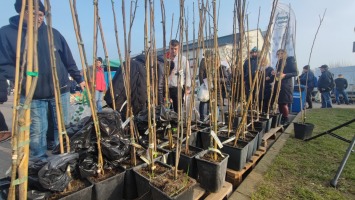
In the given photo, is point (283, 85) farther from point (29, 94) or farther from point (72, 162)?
point (29, 94)

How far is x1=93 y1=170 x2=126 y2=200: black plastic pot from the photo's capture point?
1229 mm

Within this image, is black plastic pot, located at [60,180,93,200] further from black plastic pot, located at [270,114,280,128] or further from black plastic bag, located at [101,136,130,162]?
black plastic pot, located at [270,114,280,128]

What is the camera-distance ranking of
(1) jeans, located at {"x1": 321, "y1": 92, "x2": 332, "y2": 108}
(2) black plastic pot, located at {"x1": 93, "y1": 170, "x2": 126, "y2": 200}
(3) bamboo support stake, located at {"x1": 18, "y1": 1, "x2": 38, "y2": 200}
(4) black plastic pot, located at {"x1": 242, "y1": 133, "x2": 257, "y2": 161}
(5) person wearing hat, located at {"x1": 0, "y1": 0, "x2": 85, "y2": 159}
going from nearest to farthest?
1. (3) bamboo support stake, located at {"x1": 18, "y1": 1, "x2": 38, "y2": 200}
2. (2) black plastic pot, located at {"x1": 93, "y1": 170, "x2": 126, "y2": 200}
3. (5) person wearing hat, located at {"x1": 0, "y1": 0, "x2": 85, "y2": 159}
4. (4) black plastic pot, located at {"x1": 242, "y1": 133, "x2": 257, "y2": 161}
5. (1) jeans, located at {"x1": 321, "y1": 92, "x2": 332, "y2": 108}

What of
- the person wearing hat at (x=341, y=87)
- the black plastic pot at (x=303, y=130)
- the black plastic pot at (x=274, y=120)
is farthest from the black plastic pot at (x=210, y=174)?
the person wearing hat at (x=341, y=87)

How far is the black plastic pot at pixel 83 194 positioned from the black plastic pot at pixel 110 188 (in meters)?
0.04

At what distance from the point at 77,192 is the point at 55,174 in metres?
0.16

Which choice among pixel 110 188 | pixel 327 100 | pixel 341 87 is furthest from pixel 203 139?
pixel 341 87

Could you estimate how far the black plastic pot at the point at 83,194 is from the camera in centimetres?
110

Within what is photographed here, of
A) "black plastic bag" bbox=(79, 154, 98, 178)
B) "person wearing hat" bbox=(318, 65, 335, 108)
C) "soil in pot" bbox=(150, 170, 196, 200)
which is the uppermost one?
"person wearing hat" bbox=(318, 65, 335, 108)

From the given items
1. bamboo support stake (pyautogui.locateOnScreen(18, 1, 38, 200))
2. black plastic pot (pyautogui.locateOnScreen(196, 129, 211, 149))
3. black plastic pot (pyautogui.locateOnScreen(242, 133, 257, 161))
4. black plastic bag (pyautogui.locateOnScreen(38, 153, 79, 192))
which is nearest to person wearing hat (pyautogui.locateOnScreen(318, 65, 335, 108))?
black plastic pot (pyautogui.locateOnScreen(242, 133, 257, 161))

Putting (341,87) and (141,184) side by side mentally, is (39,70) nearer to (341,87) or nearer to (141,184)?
(141,184)

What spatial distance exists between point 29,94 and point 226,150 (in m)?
1.54

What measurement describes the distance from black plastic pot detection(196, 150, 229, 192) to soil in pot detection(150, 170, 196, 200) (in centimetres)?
25

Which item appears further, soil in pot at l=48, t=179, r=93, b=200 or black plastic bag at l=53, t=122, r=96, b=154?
black plastic bag at l=53, t=122, r=96, b=154
